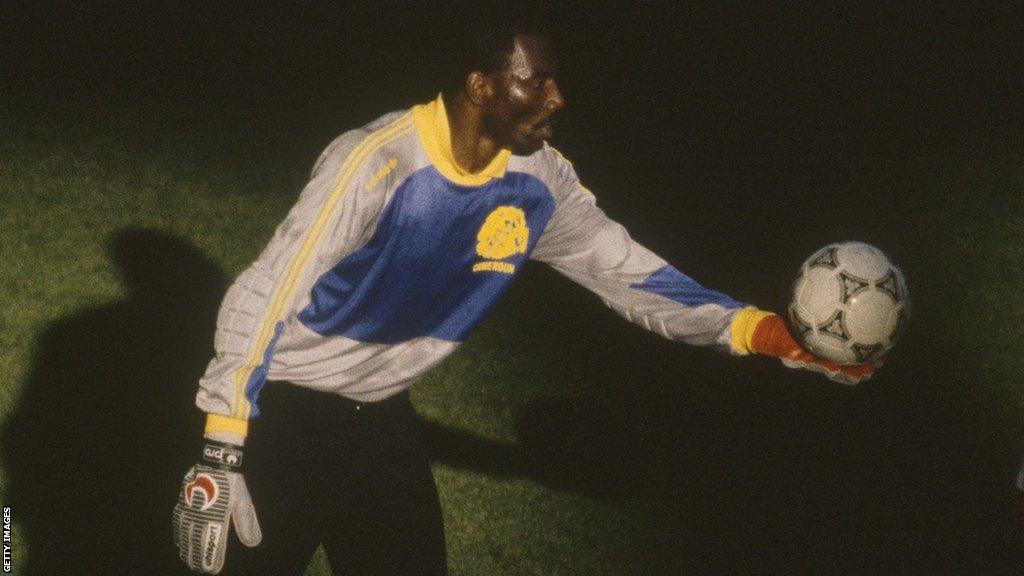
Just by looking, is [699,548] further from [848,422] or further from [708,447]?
[848,422]

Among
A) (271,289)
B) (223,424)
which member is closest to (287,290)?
(271,289)

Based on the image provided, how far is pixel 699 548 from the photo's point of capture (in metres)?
5.54

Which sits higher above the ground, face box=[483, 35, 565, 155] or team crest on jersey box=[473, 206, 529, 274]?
face box=[483, 35, 565, 155]

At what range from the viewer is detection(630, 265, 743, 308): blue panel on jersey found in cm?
420

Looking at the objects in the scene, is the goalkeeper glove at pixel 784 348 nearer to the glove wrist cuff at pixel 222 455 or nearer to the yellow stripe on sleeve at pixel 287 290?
the yellow stripe on sleeve at pixel 287 290

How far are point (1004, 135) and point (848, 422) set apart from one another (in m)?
5.13

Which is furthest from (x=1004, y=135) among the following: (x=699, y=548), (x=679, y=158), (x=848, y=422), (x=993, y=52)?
(x=699, y=548)

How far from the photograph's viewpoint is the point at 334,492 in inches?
145

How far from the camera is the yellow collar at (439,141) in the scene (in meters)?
3.58

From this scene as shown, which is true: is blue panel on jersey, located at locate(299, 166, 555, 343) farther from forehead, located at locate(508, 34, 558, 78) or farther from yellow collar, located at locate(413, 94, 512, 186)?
forehead, located at locate(508, 34, 558, 78)

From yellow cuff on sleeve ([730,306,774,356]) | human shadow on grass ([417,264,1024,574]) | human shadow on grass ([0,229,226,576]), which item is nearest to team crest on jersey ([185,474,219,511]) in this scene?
human shadow on grass ([0,229,226,576])

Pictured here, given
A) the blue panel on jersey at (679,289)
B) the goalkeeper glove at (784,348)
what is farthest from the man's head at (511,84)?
the goalkeeper glove at (784,348)

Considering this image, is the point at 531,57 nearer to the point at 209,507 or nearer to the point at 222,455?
the point at 222,455

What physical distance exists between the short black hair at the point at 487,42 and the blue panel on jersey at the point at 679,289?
115cm
